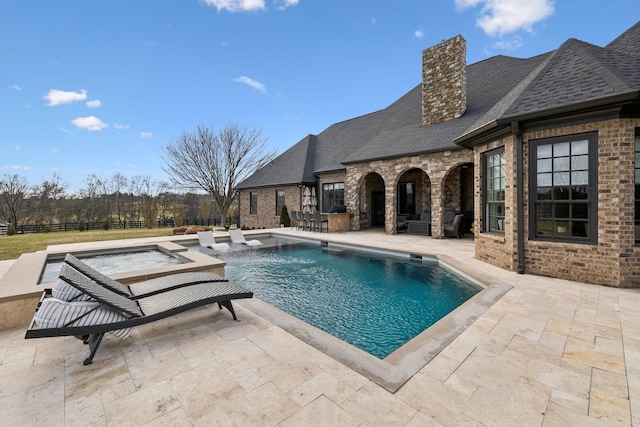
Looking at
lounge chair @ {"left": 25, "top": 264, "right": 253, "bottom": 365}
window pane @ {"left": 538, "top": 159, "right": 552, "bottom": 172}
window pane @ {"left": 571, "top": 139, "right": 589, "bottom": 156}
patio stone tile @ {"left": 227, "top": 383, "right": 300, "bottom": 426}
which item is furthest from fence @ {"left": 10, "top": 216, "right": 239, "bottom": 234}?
patio stone tile @ {"left": 227, "top": 383, "right": 300, "bottom": 426}

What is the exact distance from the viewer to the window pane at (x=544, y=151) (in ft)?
17.8

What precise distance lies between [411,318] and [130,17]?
13.2 m

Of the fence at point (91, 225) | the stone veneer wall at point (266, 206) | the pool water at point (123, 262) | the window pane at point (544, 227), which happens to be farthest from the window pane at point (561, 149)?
the fence at point (91, 225)

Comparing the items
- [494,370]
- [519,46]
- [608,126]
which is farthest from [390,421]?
[519,46]

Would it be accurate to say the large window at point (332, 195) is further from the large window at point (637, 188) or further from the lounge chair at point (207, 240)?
the large window at point (637, 188)

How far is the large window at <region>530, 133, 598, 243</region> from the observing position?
505cm

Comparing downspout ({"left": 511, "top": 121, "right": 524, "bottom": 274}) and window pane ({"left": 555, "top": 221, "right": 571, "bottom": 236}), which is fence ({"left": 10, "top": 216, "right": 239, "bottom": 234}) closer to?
downspout ({"left": 511, "top": 121, "right": 524, "bottom": 274})

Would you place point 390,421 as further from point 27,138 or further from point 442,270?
point 27,138

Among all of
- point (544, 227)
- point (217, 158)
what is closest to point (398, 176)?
point (544, 227)

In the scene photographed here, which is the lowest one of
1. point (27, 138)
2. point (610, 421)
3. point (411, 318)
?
point (411, 318)

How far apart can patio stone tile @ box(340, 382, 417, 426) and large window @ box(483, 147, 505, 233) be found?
584 cm

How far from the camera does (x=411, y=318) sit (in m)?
4.32

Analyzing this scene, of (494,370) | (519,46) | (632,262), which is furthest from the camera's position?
(519,46)

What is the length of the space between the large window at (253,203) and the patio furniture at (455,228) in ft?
43.3
